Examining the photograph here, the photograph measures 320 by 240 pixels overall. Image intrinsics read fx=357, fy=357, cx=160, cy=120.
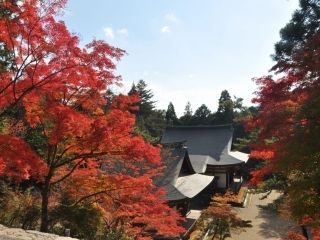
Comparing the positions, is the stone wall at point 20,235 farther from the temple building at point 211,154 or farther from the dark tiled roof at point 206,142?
the dark tiled roof at point 206,142

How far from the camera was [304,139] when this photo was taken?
699 cm

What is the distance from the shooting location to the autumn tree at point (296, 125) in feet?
23.0

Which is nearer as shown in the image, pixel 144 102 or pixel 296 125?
pixel 296 125

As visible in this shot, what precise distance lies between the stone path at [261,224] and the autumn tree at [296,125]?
704cm

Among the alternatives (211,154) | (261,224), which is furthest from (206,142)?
(261,224)

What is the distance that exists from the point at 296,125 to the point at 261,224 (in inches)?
548

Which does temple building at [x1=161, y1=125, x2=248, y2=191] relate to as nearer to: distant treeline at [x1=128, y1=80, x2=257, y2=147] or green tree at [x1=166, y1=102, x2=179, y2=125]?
distant treeline at [x1=128, y1=80, x2=257, y2=147]

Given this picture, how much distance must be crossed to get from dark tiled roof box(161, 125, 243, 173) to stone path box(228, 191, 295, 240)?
4.69 metres

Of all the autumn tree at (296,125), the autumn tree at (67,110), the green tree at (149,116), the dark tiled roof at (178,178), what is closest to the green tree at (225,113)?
the green tree at (149,116)

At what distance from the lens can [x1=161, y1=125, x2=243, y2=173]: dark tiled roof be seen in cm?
3039

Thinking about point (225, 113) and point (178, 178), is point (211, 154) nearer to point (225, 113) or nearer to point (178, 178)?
point (178, 178)

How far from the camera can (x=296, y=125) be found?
8.45 meters

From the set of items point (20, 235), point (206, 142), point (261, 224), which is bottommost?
point (261, 224)

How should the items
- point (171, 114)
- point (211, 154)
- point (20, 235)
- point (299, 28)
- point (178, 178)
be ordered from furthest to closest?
1. point (171, 114)
2. point (211, 154)
3. point (178, 178)
4. point (299, 28)
5. point (20, 235)
